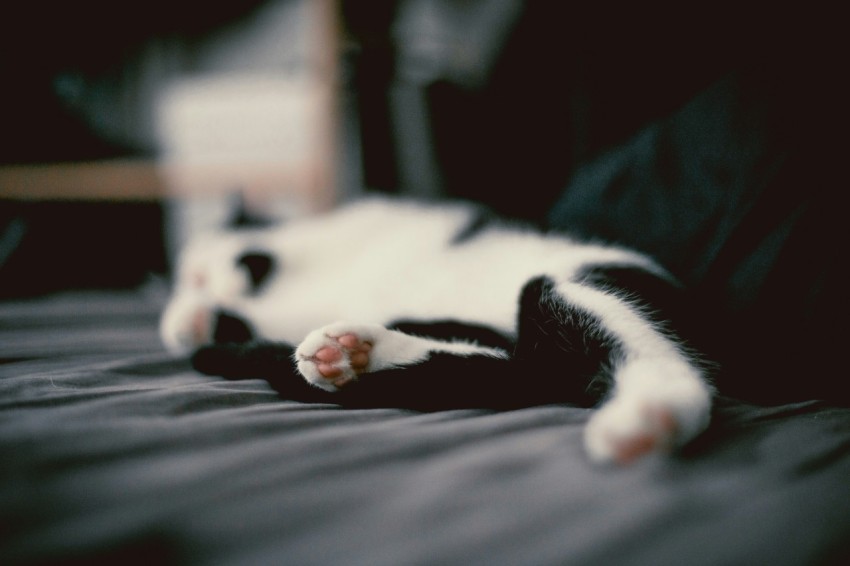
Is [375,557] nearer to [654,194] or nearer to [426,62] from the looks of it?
[654,194]

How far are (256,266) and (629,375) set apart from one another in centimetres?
94

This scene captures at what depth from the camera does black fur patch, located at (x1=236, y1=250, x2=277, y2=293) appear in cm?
125

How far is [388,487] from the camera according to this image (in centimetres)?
42

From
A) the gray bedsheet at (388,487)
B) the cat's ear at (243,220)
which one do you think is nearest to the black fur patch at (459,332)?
the gray bedsheet at (388,487)

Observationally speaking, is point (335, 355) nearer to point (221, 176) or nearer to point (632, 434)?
point (632, 434)

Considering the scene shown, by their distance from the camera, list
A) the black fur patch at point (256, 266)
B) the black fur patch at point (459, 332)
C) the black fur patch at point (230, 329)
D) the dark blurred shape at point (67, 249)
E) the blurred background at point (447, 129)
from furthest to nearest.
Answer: the dark blurred shape at point (67, 249) → the black fur patch at point (256, 266) → the black fur patch at point (230, 329) → the black fur patch at point (459, 332) → the blurred background at point (447, 129)

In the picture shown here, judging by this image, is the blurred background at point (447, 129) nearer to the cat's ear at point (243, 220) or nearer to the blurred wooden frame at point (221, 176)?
the blurred wooden frame at point (221, 176)

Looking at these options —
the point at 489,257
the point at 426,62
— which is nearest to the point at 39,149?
the point at 426,62

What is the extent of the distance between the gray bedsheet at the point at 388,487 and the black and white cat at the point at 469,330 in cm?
4

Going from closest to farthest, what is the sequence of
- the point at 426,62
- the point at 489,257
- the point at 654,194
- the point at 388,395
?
the point at 388,395 < the point at 654,194 < the point at 489,257 < the point at 426,62

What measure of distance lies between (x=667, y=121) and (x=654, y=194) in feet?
0.47

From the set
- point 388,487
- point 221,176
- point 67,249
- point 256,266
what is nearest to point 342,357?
point 388,487

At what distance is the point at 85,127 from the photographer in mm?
2250

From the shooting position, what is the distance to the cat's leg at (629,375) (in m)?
0.44
